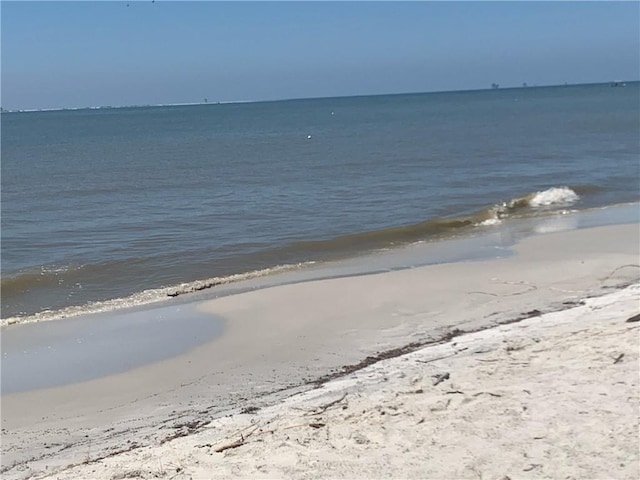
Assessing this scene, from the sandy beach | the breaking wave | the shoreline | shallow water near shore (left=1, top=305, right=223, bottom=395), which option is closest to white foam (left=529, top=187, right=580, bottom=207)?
the breaking wave

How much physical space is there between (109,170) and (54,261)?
17.4 m

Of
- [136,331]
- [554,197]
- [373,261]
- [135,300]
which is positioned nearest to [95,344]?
[136,331]

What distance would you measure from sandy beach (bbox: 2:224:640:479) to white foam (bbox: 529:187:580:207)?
8766 millimetres

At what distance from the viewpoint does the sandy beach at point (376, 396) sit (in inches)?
200

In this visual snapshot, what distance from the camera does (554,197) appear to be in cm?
2006

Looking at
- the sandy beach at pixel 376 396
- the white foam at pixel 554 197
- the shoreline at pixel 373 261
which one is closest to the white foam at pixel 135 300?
the shoreline at pixel 373 261

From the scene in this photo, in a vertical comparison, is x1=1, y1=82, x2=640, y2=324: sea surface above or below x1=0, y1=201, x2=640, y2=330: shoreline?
above

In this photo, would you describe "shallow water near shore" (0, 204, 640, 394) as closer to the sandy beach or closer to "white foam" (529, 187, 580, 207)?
the sandy beach

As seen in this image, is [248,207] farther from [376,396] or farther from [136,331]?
[376,396]

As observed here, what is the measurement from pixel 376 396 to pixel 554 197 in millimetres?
15149

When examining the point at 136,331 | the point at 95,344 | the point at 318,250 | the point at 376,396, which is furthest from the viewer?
the point at 318,250

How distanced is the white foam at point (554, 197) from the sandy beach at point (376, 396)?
8766mm

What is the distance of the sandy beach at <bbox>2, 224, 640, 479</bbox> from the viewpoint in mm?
5070

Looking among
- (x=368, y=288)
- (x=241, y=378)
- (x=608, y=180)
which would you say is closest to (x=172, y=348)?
(x=241, y=378)
